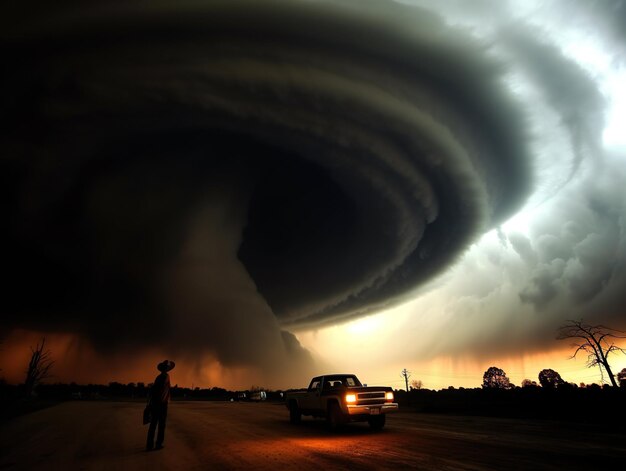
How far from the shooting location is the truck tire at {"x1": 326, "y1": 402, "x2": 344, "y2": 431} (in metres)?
12.4

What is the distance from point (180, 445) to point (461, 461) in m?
7.49

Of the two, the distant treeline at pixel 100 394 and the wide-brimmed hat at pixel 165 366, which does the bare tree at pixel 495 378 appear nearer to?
the distant treeline at pixel 100 394

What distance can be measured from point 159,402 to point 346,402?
19.8 ft

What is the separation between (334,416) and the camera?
12.7m

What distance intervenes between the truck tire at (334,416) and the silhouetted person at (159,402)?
5853 millimetres

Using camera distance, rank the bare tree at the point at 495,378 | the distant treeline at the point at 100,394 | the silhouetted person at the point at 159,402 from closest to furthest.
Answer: the silhouetted person at the point at 159,402, the distant treeline at the point at 100,394, the bare tree at the point at 495,378

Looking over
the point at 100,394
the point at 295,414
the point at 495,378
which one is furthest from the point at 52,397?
the point at 495,378

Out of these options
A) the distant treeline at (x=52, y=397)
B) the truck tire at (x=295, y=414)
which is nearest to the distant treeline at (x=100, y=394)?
the distant treeline at (x=52, y=397)

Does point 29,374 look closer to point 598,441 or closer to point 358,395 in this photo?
point 358,395

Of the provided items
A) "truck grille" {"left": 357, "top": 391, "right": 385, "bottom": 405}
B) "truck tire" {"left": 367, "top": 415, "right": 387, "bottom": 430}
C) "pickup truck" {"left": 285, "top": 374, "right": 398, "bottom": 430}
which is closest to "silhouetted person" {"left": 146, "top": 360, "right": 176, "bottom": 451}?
"pickup truck" {"left": 285, "top": 374, "right": 398, "bottom": 430}

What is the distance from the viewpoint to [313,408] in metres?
14.1

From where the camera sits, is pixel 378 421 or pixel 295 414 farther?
pixel 295 414

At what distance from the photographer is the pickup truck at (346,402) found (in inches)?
471

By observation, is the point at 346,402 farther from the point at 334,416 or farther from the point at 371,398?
the point at 334,416
